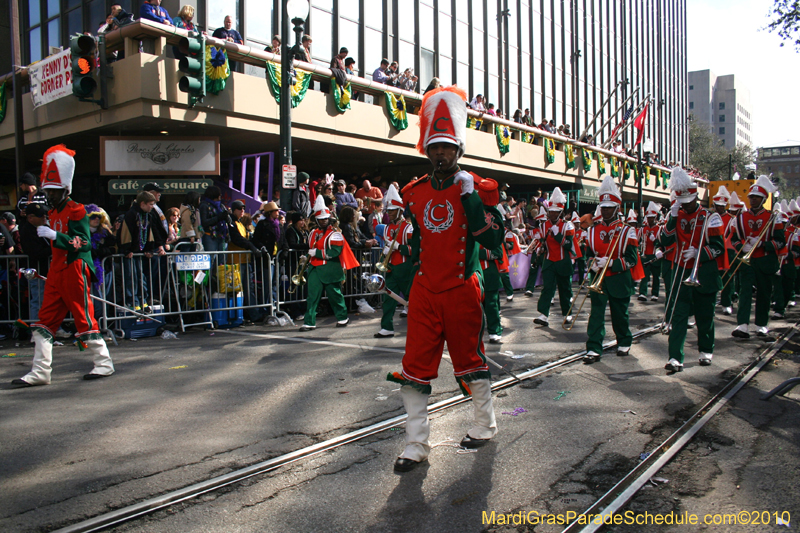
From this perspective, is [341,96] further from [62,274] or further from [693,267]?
[693,267]

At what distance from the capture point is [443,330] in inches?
163

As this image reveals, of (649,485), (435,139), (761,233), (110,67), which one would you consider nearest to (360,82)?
(110,67)

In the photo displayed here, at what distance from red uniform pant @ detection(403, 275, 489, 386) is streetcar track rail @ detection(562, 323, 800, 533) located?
42.9 inches

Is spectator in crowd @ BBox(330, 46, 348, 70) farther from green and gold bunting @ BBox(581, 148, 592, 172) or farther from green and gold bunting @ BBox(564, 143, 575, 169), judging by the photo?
green and gold bunting @ BBox(581, 148, 592, 172)

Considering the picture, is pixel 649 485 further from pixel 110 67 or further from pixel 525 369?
pixel 110 67

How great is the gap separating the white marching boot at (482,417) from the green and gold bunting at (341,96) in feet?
42.4

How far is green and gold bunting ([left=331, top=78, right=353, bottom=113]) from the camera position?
1597 cm

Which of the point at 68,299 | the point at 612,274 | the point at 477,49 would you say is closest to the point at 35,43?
the point at 477,49

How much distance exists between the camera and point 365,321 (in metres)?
10.8

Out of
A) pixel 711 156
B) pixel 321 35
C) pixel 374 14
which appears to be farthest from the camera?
pixel 711 156

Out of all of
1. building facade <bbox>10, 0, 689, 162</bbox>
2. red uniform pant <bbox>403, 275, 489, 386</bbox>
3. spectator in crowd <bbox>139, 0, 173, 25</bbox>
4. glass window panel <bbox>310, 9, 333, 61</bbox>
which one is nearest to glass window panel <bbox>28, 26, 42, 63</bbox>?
building facade <bbox>10, 0, 689, 162</bbox>

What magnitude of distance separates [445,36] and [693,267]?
21.3m

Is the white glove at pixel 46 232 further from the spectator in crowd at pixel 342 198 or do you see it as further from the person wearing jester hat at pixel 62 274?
the spectator in crowd at pixel 342 198

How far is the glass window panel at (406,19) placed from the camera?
23.3 meters
